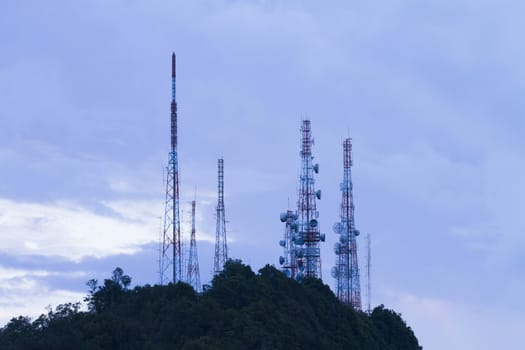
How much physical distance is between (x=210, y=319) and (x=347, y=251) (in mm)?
32725

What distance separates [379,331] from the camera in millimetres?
104000

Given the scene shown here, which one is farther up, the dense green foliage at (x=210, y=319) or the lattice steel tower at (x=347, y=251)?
the lattice steel tower at (x=347, y=251)

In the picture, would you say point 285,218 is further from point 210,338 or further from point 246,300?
point 210,338

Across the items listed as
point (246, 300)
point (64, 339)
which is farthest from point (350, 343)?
point (64, 339)

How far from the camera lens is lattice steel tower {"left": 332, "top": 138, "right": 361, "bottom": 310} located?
341ft

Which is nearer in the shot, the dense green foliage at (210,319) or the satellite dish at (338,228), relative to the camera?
the dense green foliage at (210,319)

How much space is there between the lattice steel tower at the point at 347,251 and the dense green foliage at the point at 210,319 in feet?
31.1

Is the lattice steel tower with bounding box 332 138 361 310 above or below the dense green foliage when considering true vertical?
above

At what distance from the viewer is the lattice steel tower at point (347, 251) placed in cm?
10400

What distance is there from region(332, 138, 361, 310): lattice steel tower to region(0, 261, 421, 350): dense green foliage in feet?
31.1

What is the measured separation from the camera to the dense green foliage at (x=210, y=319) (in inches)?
2574

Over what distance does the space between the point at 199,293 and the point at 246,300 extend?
3888mm

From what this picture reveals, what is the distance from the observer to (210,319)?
74.5m

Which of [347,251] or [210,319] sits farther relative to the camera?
[347,251]
